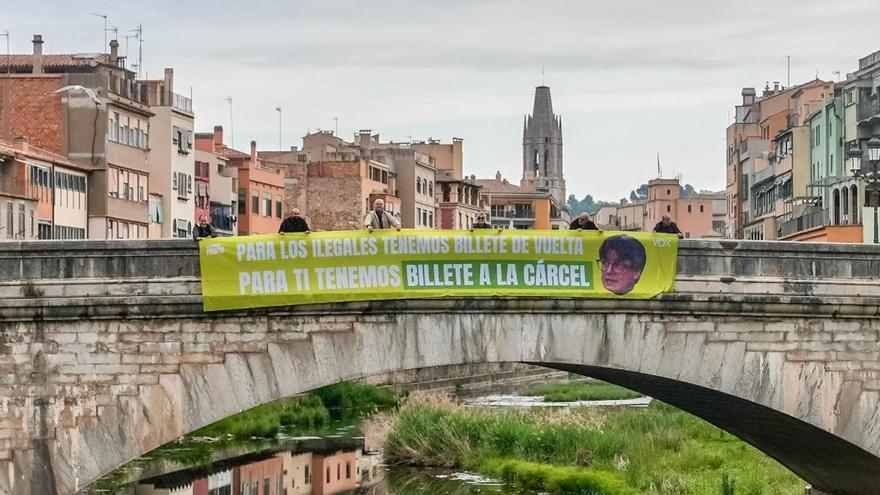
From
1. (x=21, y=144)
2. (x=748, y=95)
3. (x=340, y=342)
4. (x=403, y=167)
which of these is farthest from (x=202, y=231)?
(x=748, y=95)

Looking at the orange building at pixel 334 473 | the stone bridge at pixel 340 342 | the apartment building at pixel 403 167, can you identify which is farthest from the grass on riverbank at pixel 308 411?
the apartment building at pixel 403 167

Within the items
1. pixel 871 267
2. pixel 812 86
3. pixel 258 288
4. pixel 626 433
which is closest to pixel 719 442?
pixel 626 433

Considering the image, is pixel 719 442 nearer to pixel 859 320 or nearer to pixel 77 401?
pixel 859 320

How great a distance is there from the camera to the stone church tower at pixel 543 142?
171625 mm

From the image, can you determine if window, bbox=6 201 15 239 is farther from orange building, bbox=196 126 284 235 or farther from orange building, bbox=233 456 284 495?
orange building, bbox=196 126 284 235

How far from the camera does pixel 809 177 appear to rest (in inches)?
2542

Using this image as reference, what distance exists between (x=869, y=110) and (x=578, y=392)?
12.3 metres

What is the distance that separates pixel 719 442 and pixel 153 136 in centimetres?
2925

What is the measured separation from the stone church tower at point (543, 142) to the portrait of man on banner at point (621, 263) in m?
149

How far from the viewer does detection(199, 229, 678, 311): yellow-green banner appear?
20.1m

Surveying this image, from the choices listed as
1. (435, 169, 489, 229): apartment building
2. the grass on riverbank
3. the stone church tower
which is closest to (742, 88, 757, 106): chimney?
(435, 169, 489, 229): apartment building

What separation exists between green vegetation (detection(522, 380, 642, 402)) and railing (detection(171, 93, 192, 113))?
47.9 ft

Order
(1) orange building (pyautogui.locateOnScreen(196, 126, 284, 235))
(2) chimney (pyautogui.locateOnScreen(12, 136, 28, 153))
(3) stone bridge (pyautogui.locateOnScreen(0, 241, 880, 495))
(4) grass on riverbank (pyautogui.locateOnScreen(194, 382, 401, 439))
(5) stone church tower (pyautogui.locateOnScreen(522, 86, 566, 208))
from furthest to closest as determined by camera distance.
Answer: (5) stone church tower (pyautogui.locateOnScreen(522, 86, 566, 208))
(1) orange building (pyautogui.locateOnScreen(196, 126, 284, 235))
(2) chimney (pyautogui.locateOnScreen(12, 136, 28, 153))
(4) grass on riverbank (pyautogui.locateOnScreen(194, 382, 401, 439))
(3) stone bridge (pyautogui.locateOnScreen(0, 241, 880, 495))

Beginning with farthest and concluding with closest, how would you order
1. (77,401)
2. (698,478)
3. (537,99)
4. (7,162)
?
(537,99) → (7,162) → (698,478) → (77,401)
